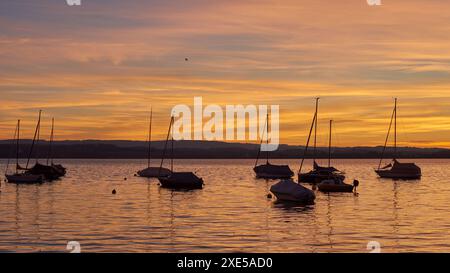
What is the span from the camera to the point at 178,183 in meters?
89.4

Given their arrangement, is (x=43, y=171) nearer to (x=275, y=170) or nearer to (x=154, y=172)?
(x=154, y=172)

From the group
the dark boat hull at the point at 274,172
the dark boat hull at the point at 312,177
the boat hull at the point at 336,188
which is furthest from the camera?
the dark boat hull at the point at 274,172

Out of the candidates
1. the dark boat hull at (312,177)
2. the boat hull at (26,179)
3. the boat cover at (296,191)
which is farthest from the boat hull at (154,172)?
the boat cover at (296,191)

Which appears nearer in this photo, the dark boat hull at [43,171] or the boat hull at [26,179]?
the boat hull at [26,179]

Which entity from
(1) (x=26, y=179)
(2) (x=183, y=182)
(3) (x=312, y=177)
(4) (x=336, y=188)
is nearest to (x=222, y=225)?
(4) (x=336, y=188)

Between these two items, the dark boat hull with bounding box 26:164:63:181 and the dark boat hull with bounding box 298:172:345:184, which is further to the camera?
the dark boat hull with bounding box 26:164:63:181

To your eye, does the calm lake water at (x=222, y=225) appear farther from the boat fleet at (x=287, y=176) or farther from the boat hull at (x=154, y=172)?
the boat hull at (x=154, y=172)

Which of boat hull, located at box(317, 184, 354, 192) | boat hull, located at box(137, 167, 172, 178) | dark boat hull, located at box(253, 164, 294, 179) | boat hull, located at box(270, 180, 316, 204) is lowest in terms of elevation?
boat hull, located at box(137, 167, 172, 178)

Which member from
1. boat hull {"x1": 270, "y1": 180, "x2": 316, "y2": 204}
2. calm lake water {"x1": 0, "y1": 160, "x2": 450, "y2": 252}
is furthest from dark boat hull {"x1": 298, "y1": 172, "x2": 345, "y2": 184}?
boat hull {"x1": 270, "y1": 180, "x2": 316, "y2": 204}

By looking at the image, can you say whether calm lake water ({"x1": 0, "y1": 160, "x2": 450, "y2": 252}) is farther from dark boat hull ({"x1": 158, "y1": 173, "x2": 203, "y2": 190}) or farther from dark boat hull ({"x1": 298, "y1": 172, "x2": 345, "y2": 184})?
dark boat hull ({"x1": 298, "y1": 172, "x2": 345, "y2": 184})
